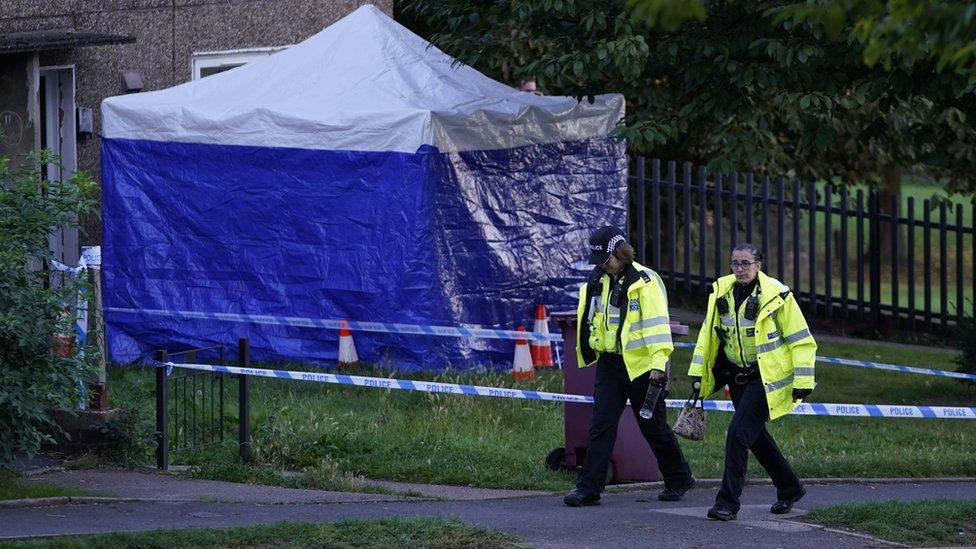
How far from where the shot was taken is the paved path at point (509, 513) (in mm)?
7492

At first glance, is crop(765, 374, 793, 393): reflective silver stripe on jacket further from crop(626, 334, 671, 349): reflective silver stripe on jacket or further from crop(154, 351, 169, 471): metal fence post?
crop(154, 351, 169, 471): metal fence post

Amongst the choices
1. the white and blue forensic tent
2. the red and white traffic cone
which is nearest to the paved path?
the red and white traffic cone

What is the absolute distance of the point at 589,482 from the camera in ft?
27.7

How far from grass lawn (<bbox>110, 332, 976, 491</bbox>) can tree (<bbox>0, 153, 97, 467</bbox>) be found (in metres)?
1.42

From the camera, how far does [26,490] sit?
8.25 metres

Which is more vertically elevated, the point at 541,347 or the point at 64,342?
the point at 64,342

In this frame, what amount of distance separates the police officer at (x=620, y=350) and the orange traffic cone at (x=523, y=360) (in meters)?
4.24

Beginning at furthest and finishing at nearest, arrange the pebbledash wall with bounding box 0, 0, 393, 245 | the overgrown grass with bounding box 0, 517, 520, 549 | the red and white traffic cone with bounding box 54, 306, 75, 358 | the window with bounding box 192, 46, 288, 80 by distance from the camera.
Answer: the window with bounding box 192, 46, 288, 80 → the pebbledash wall with bounding box 0, 0, 393, 245 → the red and white traffic cone with bounding box 54, 306, 75, 358 → the overgrown grass with bounding box 0, 517, 520, 549

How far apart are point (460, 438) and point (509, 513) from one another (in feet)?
6.70

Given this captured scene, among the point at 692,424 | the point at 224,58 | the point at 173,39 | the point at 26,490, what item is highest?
the point at 173,39

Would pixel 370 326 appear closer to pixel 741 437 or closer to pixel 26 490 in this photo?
pixel 26 490

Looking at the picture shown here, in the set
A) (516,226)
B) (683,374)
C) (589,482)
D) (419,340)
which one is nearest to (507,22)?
(516,226)

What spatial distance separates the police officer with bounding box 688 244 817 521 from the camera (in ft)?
26.2

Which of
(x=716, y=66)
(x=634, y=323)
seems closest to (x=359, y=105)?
(x=716, y=66)
